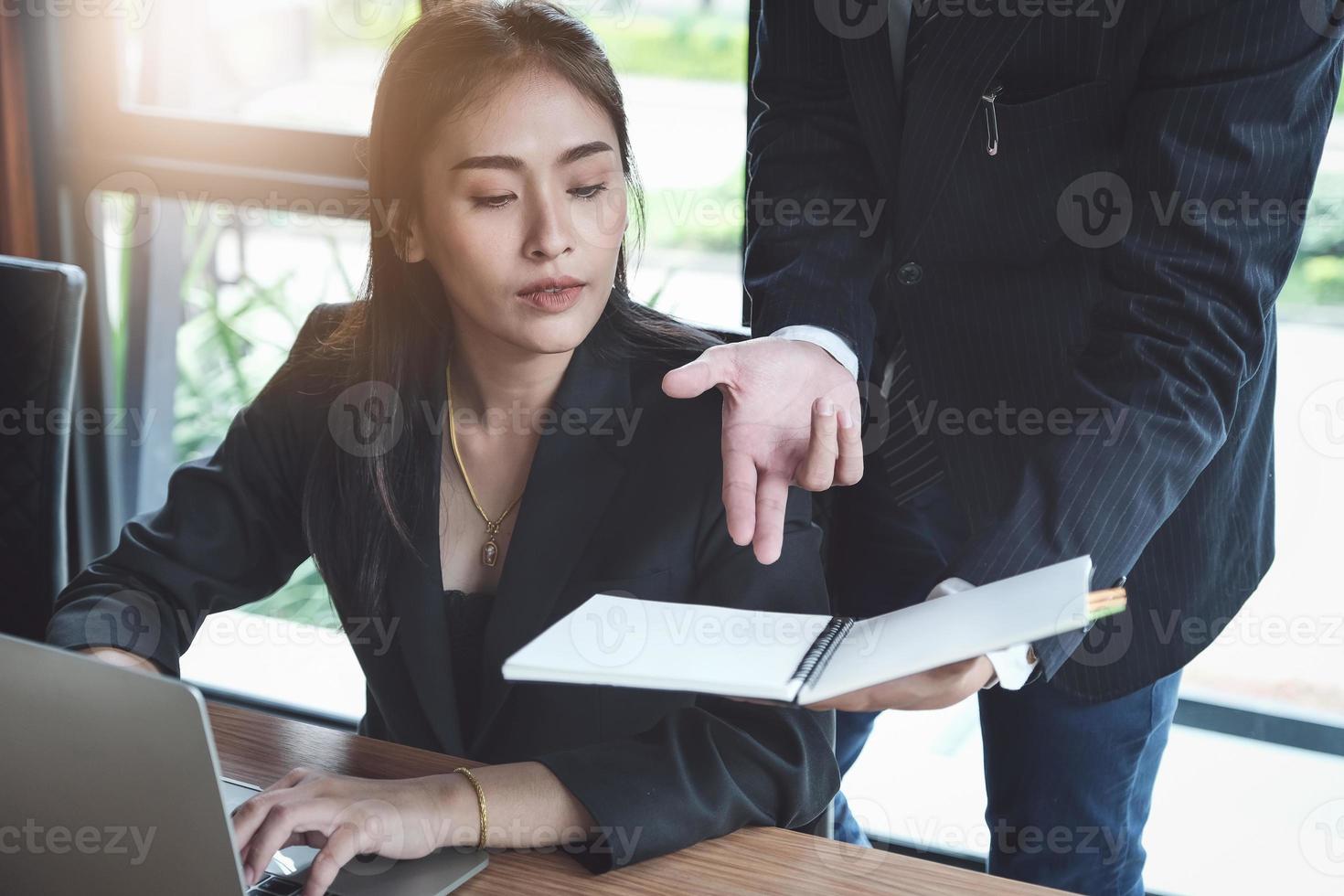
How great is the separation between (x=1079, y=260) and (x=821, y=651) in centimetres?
65

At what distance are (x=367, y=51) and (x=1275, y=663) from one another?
228 cm

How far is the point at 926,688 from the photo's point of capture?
922mm

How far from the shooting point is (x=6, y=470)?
1606 millimetres

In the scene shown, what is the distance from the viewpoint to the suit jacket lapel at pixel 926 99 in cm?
127

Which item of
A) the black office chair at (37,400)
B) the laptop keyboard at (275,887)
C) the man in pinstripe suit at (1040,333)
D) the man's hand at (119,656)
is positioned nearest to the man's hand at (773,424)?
the man in pinstripe suit at (1040,333)

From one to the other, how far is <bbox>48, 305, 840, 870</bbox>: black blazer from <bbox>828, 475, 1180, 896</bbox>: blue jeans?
0.23 meters

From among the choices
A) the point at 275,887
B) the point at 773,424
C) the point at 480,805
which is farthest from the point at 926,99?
the point at 275,887

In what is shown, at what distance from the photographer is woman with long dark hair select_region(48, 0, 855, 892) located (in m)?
1.33

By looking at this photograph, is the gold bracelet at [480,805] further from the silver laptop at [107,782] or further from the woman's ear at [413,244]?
the woman's ear at [413,244]

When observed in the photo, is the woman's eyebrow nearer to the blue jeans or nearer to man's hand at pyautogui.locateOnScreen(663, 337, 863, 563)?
man's hand at pyautogui.locateOnScreen(663, 337, 863, 563)

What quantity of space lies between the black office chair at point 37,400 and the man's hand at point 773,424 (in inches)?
35.8

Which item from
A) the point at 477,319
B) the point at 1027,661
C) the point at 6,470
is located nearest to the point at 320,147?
the point at 6,470

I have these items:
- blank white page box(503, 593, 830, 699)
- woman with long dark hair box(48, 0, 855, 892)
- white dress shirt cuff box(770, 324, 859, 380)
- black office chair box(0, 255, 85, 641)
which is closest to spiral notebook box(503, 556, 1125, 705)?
blank white page box(503, 593, 830, 699)

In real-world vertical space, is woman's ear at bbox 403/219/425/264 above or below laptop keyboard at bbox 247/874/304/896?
above
